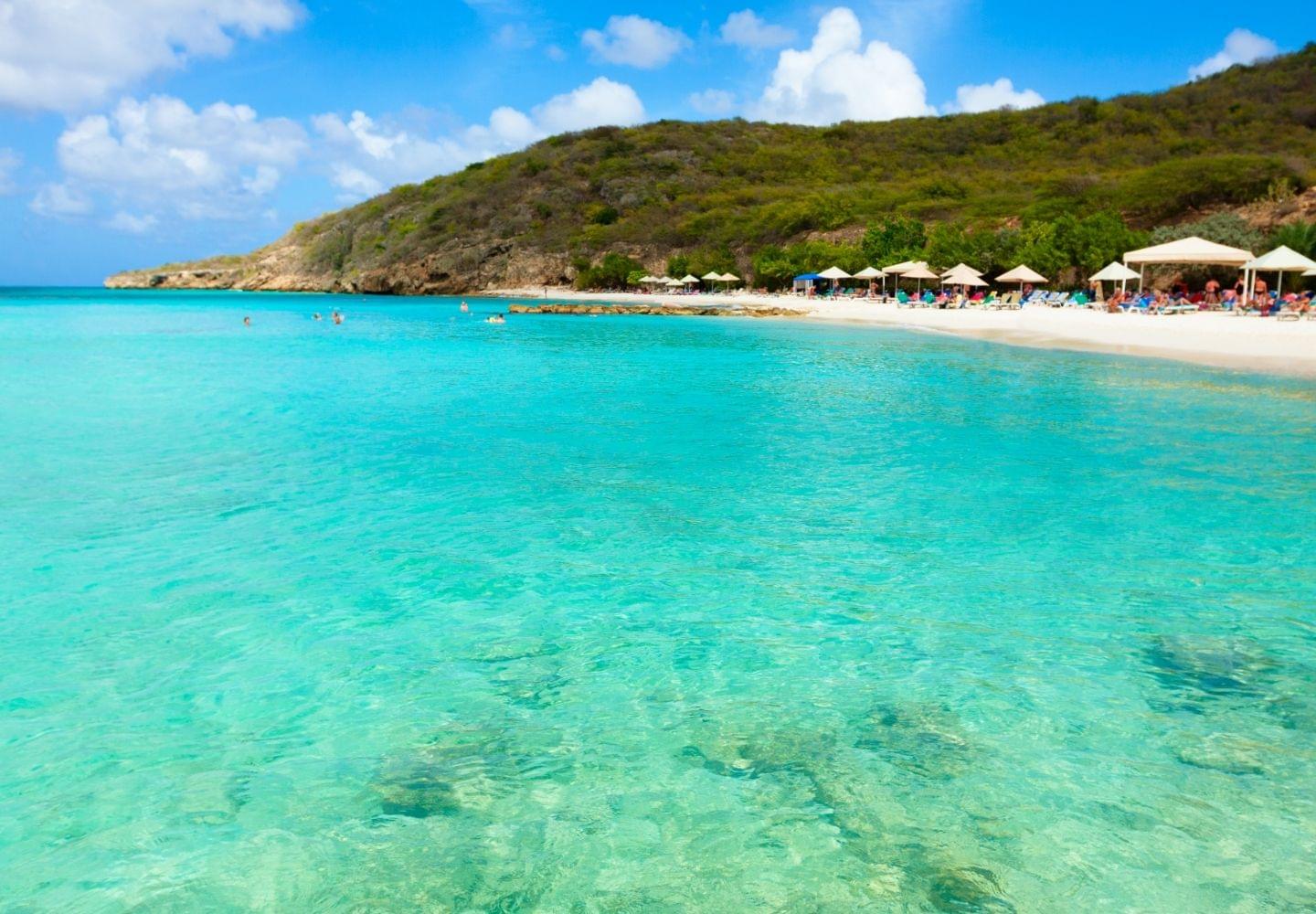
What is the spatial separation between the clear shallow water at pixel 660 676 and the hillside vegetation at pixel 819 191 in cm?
3938

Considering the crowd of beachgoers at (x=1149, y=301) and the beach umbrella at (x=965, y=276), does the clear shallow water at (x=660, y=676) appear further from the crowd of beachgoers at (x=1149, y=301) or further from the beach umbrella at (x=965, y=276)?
the beach umbrella at (x=965, y=276)

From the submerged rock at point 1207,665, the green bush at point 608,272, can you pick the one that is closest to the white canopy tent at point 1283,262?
the submerged rock at point 1207,665

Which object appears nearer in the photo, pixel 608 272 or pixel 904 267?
pixel 904 267

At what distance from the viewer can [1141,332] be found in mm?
28125

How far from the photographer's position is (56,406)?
16766mm

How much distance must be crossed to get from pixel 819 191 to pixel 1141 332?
196 ft

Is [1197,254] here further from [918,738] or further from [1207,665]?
[918,738]

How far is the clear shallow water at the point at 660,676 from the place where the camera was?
3.60 meters

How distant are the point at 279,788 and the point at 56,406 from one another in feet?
52.8

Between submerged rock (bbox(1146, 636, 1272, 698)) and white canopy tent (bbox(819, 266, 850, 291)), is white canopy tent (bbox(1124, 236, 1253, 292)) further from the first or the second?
submerged rock (bbox(1146, 636, 1272, 698))

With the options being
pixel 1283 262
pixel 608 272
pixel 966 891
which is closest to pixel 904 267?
pixel 1283 262

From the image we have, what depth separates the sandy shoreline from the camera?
75.7ft

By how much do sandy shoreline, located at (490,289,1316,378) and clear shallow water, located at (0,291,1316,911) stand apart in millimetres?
12370

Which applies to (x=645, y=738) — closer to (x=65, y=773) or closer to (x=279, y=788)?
(x=279, y=788)
